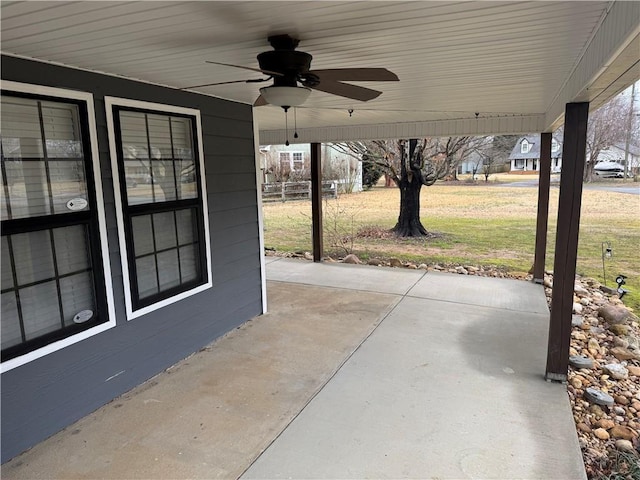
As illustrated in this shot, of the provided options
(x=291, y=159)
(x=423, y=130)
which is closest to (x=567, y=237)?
(x=423, y=130)

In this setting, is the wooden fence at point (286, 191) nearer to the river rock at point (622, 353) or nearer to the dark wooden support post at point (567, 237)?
the river rock at point (622, 353)

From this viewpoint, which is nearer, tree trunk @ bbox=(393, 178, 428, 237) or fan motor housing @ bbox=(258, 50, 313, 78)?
fan motor housing @ bbox=(258, 50, 313, 78)

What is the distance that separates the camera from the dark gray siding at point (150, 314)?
2.62m

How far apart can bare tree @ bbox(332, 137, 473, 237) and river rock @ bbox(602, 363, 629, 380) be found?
6.28 m

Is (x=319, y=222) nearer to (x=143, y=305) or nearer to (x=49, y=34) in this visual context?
(x=143, y=305)

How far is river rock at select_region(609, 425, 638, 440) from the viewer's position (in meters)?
2.72

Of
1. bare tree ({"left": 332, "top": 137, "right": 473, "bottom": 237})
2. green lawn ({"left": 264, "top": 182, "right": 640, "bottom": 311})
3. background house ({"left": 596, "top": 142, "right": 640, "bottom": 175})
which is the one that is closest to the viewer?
green lawn ({"left": 264, "top": 182, "right": 640, "bottom": 311})

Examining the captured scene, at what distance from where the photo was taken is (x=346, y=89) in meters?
2.60

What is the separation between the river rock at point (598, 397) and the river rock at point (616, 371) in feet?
1.40

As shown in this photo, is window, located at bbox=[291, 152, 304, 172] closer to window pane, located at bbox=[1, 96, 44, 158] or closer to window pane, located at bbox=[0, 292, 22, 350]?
window pane, located at bbox=[1, 96, 44, 158]

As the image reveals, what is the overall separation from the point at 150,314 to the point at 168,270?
0.42 metres

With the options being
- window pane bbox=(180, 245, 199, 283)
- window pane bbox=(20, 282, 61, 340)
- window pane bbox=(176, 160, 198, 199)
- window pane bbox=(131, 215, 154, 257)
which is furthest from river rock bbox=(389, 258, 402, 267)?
window pane bbox=(20, 282, 61, 340)

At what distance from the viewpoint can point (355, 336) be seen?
14.1 ft

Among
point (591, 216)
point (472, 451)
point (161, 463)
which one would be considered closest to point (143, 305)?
point (161, 463)
